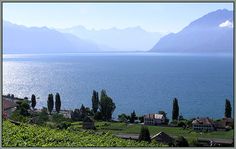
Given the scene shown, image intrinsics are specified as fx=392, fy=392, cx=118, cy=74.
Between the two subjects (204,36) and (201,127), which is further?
(204,36)

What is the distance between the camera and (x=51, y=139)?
14.6ft

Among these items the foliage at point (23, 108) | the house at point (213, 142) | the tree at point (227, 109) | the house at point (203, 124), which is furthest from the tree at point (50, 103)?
the tree at point (227, 109)

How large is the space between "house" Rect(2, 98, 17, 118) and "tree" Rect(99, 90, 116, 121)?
1.17 metres

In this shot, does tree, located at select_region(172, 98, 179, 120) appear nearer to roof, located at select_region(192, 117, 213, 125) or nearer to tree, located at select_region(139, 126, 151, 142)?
roof, located at select_region(192, 117, 213, 125)

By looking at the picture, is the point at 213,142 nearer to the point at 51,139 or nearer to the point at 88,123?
the point at 88,123

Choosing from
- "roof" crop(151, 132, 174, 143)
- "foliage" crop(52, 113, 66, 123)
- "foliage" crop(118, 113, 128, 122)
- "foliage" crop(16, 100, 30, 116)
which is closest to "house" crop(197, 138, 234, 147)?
"roof" crop(151, 132, 174, 143)

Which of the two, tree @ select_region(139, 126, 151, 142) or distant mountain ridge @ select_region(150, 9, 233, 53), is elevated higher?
distant mountain ridge @ select_region(150, 9, 233, 53)

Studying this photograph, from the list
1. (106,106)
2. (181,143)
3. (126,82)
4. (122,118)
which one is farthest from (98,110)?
(126,82)

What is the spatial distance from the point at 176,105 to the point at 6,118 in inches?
101

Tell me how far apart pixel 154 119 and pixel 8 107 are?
1.97 metres

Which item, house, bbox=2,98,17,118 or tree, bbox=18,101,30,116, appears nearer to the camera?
house, bbox=2,98,17,118

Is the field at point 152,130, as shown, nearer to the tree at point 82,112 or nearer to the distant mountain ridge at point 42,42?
the tree at point 82,112

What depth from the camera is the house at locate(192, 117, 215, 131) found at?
5.15 m

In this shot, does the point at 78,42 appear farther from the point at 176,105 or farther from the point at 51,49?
the point at 176,105
